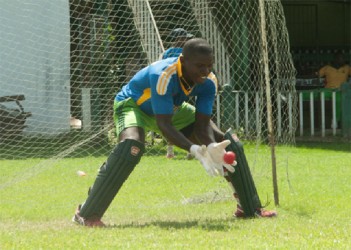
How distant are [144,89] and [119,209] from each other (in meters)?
1.64

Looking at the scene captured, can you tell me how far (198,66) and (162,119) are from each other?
1.72ft

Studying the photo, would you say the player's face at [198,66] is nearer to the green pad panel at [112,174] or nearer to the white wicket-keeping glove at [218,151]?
the white wicket-keeping glove at [218,151]

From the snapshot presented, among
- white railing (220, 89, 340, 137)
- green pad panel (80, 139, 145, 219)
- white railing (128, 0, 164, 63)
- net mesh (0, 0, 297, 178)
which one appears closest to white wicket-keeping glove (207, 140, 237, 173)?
green pad panel (80, 139, 145, 219)

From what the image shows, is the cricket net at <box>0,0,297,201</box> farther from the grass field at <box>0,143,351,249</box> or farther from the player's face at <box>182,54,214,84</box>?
the player's face at <box>182,54,214,84</box>

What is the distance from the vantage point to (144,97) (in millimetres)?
7637

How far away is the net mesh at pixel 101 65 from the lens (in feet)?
41.4

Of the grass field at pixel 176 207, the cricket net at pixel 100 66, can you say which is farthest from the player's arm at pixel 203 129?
the cricket net at pixel 100 66

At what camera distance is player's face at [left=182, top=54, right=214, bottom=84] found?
7207mm

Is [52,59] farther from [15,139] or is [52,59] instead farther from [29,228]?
[29,228]

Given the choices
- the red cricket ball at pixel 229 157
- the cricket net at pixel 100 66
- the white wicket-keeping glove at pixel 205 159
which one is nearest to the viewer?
the white wicket-keeping glove at pixel 205 159

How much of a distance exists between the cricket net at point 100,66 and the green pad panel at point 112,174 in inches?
127

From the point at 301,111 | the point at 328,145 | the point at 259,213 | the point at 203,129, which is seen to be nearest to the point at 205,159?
the point at 203,129

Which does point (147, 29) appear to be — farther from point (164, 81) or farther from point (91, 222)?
point (91, 222)

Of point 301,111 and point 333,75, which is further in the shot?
point 333,75
